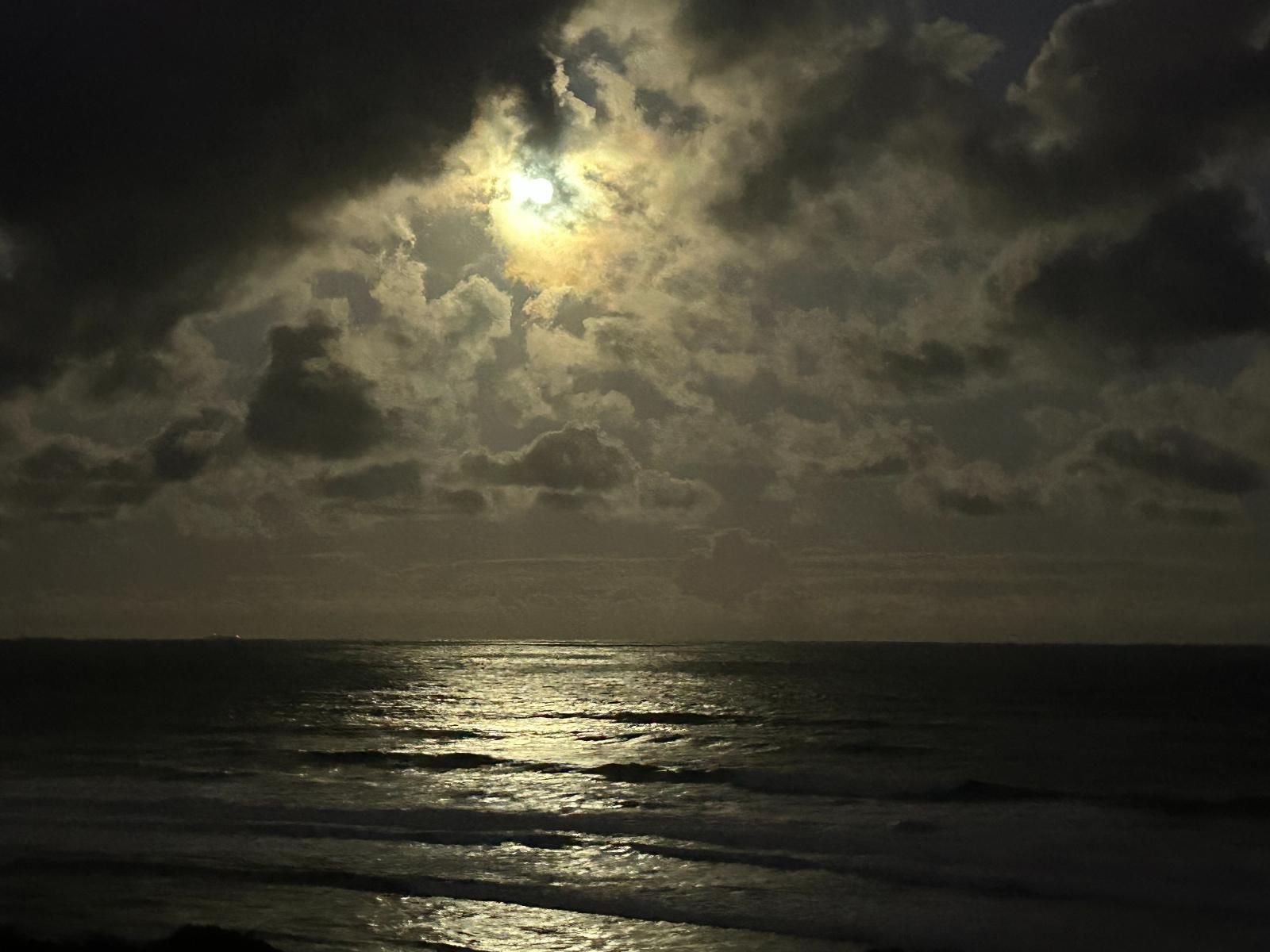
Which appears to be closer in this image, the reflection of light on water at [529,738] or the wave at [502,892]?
the wave at [502,892]

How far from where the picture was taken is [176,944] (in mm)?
23328

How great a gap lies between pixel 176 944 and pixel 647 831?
1777 cm

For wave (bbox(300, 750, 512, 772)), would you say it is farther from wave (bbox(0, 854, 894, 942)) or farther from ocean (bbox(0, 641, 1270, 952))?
wave (bbox(0, 854, 894, 942))

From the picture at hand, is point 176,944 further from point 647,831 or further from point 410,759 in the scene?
point 410,759

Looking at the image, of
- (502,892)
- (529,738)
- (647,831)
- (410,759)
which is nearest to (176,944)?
(502,892)

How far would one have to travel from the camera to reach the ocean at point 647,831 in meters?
Result: 27.1

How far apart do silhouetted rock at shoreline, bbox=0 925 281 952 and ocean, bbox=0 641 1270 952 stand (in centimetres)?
138

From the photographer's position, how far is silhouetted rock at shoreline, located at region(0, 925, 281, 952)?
23062mm

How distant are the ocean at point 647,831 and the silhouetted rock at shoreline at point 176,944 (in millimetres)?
1381

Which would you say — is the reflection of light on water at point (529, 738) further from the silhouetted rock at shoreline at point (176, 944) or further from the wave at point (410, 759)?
the silhouetted rock at shoreline at point (176, 944)

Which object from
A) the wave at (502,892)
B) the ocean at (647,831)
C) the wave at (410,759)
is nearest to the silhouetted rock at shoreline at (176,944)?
the ocean at (647,831)

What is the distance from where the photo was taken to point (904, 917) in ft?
91.1

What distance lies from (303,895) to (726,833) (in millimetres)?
14143

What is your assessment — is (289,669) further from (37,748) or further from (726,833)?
(726,833)
